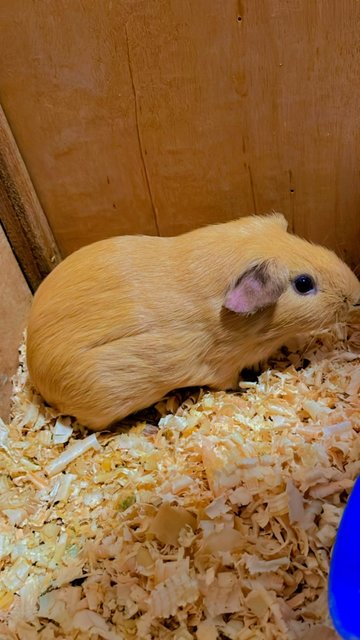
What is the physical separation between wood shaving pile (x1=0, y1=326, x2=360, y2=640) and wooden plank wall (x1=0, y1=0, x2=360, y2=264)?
82 cm

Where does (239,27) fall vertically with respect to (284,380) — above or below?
above

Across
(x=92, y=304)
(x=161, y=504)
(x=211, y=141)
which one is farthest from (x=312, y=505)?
(x=211, y=141)

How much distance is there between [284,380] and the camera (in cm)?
240

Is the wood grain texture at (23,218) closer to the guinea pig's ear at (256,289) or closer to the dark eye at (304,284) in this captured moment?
the guinea pig's ear at (256,289)

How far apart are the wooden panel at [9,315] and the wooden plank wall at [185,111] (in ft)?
0.90

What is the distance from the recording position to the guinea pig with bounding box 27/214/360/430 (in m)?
2.18

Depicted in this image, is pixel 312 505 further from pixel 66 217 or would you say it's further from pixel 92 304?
pixel 66 217

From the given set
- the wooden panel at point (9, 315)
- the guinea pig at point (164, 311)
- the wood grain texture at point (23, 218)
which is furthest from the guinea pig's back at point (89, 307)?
the wood grain texture at point (23, 218)

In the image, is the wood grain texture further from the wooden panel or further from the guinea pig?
the guinea pig

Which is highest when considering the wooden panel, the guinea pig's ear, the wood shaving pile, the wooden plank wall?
the wooden plank wall

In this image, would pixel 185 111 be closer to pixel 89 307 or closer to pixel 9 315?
pixel 89 307

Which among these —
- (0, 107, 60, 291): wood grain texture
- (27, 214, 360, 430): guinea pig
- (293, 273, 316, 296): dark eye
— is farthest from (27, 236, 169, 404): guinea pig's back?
(293, 273, 316, 296): dark eye

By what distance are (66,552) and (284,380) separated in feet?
3.68

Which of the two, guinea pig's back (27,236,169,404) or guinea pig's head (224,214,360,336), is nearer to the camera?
guinea pig's head (224,214,360,336)
